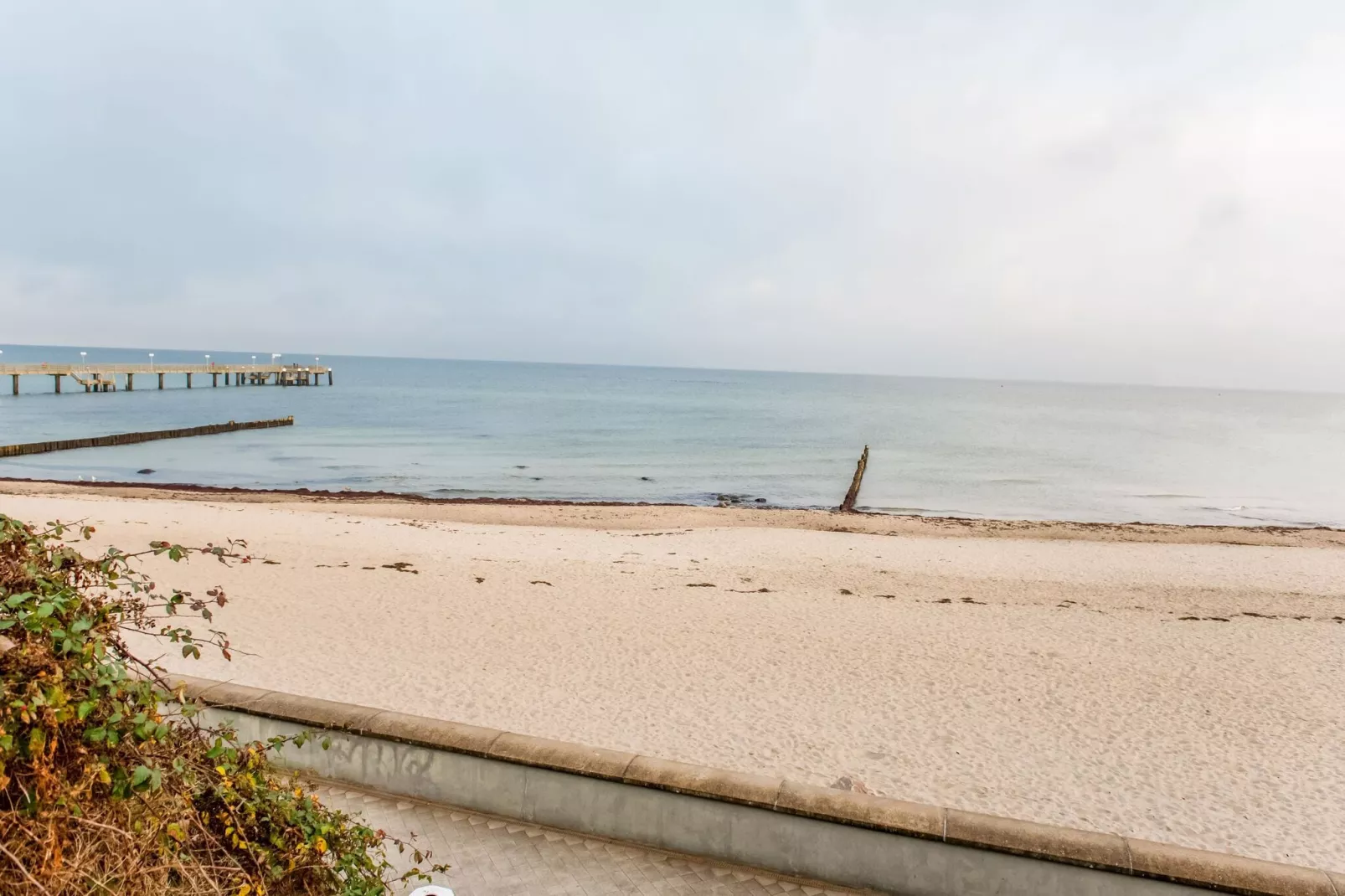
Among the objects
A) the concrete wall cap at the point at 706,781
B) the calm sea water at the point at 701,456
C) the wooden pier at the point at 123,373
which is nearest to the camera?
the concrete wall cap at the point at 706,781

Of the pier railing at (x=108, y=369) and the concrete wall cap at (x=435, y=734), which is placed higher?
the pier railing at (x=108, y=369)

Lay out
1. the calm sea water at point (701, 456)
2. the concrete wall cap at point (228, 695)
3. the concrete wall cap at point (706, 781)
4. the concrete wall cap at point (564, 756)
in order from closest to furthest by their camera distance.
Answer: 1. the concrete wall cap at point (706, 781)
2. the concrete wall cap at point (564, 756)
3. the concrete wall cap at point (228, 695)
4. the calm sea water at point (701, 456)

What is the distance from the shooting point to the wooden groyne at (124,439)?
32912 mm

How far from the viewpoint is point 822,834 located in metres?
4.29

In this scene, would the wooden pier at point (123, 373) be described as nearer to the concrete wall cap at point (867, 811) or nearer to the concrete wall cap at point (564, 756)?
the concrete wall cap at point (564, 756)

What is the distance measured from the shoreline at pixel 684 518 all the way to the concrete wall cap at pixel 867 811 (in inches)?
629

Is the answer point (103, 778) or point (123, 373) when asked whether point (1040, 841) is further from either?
point (123, 373)

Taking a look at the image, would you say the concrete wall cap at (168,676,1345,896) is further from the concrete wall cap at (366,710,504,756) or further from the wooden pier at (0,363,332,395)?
the wooden pier at (0,363,332,395)

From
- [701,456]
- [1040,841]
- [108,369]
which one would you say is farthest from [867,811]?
[108,369]

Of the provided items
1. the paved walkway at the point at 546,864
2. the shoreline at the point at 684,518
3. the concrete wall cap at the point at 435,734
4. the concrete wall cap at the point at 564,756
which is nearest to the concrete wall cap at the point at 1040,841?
the paved walkway at the point at 546,864

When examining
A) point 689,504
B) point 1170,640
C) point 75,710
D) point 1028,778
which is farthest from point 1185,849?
point 689,504

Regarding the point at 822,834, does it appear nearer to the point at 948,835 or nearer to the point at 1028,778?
the point at 948,835

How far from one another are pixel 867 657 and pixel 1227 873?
17.5 feet

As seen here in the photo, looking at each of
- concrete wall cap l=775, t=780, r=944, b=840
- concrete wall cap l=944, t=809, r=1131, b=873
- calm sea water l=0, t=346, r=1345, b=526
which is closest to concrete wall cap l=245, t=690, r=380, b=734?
concrete wall cap l=775, t=780, r=944, b=840
